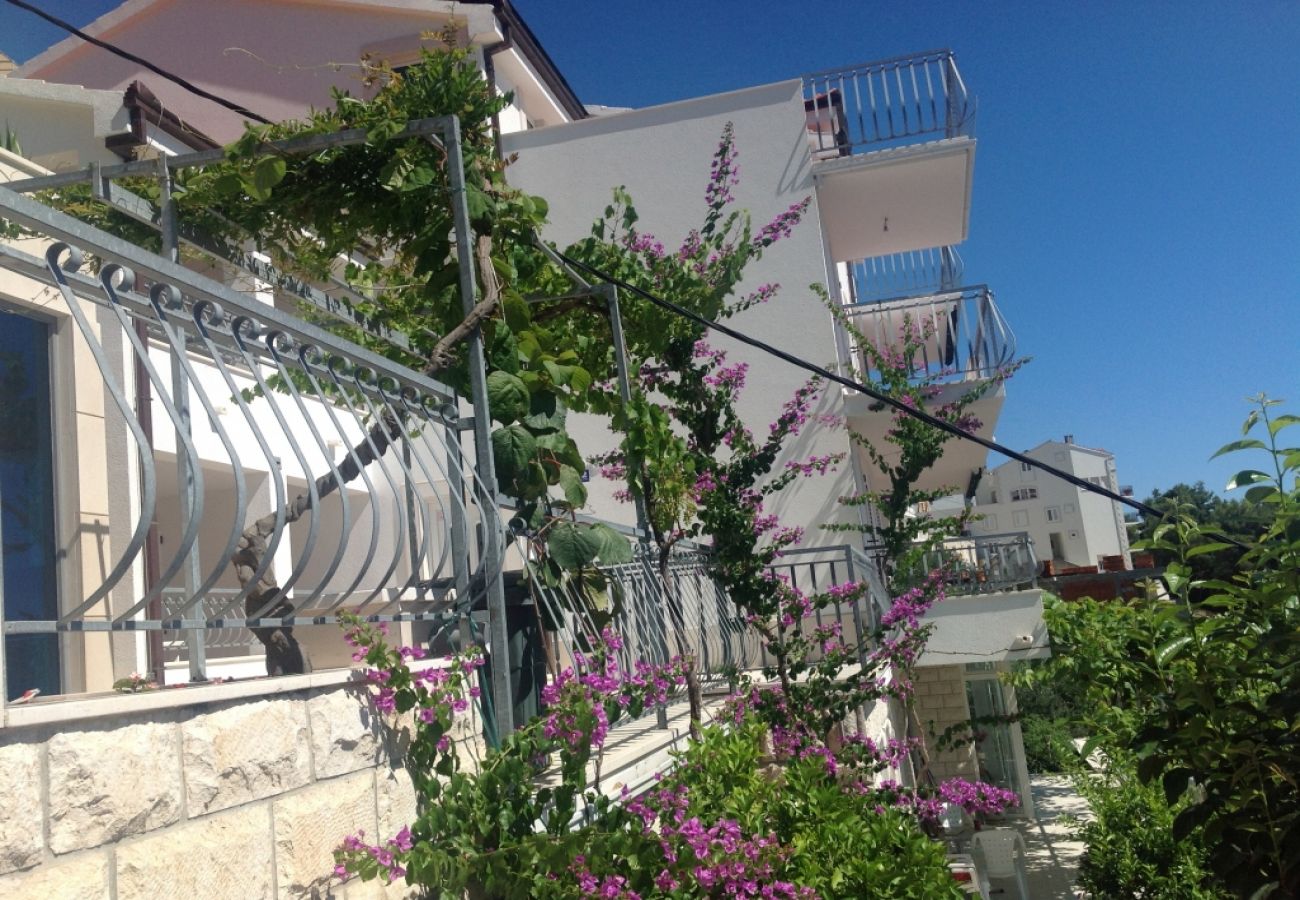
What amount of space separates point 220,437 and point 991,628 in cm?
1058

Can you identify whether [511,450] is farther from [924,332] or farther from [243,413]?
[924,332]

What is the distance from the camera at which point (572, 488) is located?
366 centimetres

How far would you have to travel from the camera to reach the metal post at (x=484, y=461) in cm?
296

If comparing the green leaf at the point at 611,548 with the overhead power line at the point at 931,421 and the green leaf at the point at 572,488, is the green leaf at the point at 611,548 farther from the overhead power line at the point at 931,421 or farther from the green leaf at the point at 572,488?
the overhead power line at the point at 931,421

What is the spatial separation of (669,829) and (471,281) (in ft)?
5.72

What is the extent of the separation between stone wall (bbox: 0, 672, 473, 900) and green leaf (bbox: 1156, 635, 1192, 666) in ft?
7.29

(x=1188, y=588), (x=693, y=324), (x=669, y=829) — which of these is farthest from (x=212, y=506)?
(x=1188, y=588)

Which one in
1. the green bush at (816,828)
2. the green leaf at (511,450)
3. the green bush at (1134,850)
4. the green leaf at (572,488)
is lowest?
the green bush at (1134,850)

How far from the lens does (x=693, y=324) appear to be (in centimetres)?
Result: 707

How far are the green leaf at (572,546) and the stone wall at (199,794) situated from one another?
3.81ft

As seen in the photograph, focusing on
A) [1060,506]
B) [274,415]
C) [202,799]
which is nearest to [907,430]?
[274,415]

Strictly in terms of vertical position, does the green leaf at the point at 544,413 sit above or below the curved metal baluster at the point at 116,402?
above

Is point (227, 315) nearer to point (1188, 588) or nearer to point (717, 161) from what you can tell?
point (1188, 588)

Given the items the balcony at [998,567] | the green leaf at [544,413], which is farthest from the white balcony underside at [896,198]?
the green leaf at [544,413]
